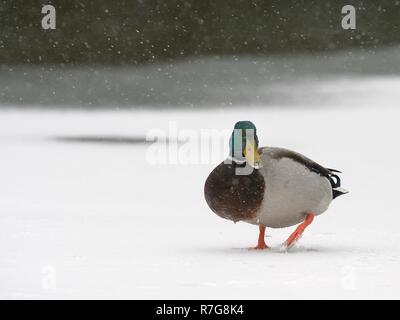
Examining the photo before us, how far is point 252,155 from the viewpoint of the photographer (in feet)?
17.7

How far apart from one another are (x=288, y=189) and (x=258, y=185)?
18 centimetres

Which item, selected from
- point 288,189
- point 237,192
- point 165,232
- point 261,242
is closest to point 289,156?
point 288,189

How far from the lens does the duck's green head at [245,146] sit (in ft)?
17.7

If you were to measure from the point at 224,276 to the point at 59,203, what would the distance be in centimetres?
306

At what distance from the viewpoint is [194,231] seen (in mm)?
6453

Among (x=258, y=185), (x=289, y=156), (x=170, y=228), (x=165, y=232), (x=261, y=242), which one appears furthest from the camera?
(x=170, y=228)

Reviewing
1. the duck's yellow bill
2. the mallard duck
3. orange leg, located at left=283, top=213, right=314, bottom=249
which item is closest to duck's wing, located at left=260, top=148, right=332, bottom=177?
the mallard duck

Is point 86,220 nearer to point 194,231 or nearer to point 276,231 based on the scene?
point 194,231

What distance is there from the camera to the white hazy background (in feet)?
15.1

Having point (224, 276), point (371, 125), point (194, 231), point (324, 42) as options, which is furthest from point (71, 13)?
point (224, 276)

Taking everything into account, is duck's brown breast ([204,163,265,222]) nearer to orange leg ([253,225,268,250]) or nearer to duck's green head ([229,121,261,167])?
duck's green head ([229,121,261,167])

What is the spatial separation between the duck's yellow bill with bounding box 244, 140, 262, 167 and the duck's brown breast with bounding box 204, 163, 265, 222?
4cm

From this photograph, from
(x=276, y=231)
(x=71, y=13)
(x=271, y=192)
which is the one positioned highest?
(x=71, y=13)

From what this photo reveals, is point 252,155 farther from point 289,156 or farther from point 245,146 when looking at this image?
point 289,156
